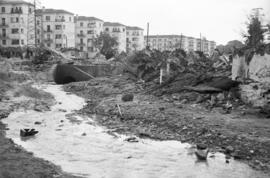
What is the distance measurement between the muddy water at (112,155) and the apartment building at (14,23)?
5576 centimetres

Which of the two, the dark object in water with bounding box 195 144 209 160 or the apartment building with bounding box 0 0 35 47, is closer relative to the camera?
the dark object in water with bounding box 195 144 209 160

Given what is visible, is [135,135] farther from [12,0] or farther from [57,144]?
[12,0]

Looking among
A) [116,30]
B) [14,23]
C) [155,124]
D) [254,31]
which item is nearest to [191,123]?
[155,124]

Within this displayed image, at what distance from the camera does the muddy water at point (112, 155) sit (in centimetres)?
796

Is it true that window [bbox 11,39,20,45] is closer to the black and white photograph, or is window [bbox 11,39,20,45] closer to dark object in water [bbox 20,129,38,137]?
the black and white photograph

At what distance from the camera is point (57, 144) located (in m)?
10.6

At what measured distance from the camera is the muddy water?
7.96 m

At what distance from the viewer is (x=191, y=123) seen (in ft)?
38.9

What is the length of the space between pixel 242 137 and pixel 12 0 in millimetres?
67515

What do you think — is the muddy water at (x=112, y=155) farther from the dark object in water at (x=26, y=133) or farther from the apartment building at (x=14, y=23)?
the apartment building at (x=14, y=23)

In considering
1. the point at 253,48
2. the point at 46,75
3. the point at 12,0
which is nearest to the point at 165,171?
the point at 253,48

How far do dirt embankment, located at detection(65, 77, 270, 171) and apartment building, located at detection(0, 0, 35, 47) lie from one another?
5190cm

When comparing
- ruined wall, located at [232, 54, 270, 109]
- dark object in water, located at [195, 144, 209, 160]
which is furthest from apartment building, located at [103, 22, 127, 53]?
dark object in water, located at [195, 144, 209, 160]

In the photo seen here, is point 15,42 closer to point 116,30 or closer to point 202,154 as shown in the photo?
point 116,30
